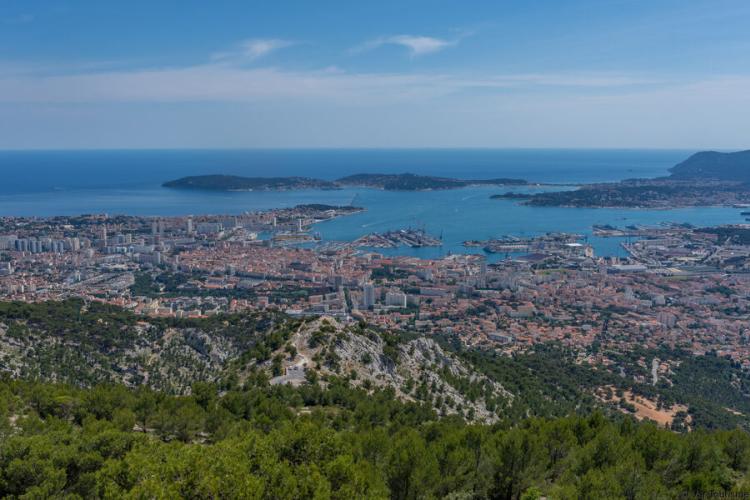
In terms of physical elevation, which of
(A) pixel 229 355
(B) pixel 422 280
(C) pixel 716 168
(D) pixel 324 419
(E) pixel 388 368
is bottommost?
(B) pixel 422 280

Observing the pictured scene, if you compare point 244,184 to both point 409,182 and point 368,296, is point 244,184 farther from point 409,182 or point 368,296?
point 368,296

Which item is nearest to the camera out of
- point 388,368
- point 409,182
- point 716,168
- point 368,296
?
point 388,368

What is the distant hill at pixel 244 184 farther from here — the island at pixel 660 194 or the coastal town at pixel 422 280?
the coastal town at pixel 422 280

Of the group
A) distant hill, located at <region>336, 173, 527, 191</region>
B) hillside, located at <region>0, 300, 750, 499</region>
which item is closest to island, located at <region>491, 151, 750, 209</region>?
distant hill, located at <region>336, 173, 527, 191</region>

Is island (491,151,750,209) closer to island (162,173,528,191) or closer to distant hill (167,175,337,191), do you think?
island (162,173,528,191)

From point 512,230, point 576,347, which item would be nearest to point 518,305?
point 576,347

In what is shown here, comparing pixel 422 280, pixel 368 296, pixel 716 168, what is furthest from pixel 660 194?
pixel 368 296

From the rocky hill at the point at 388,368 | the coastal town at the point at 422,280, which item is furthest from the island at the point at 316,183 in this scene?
the rocky hill at the point at 388,368
